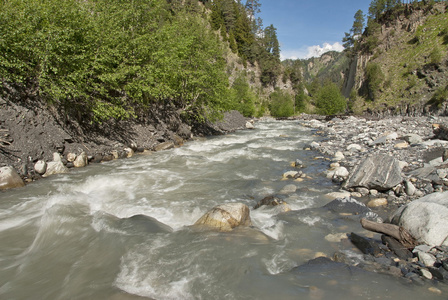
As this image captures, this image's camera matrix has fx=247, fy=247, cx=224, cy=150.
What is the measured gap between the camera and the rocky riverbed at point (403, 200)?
4625 mm

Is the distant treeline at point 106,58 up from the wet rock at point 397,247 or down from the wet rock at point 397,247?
up

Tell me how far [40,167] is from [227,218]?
31.4ft

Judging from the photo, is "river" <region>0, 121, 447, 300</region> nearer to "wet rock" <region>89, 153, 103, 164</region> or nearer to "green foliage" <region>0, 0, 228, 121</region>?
"wet rock" <region>89, 153, 103, 164</region>

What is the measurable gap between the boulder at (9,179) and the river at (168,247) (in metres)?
0.39

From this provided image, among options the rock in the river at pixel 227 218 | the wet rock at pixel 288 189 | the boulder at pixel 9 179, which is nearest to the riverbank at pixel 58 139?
the boulder at pixel 9 179

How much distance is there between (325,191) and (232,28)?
9705 cm

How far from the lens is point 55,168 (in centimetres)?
1163

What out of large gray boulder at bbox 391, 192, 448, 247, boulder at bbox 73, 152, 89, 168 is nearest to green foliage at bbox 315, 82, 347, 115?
boulder at bbox 73, 152, 89, 168

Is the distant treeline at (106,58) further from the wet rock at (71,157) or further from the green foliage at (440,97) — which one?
the green foliage at (440,97)

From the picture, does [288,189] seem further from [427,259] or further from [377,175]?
[427,259]

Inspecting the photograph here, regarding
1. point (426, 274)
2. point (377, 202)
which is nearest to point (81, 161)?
point (377, 202)

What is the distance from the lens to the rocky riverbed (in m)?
4.62

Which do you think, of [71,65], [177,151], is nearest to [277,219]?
[177,151]

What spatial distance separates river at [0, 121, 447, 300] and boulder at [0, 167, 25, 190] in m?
0.39
